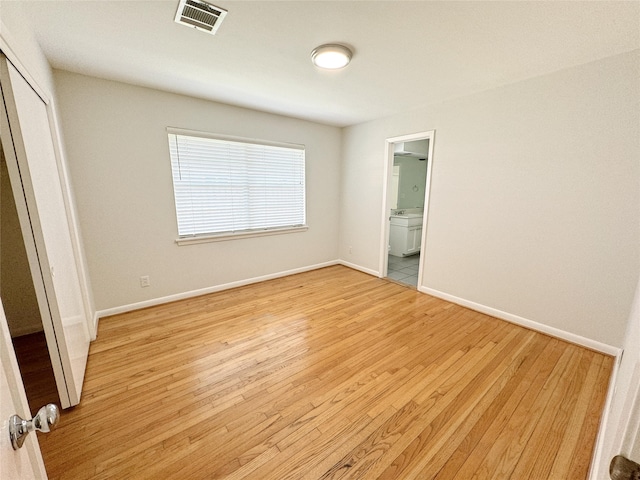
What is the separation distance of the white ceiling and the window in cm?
71

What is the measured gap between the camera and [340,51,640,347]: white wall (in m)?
2.10

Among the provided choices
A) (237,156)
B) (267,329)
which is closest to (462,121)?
(237,156)

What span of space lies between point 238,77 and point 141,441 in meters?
2.88

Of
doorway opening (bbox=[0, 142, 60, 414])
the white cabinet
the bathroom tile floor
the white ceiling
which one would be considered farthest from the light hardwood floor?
the white cabinet

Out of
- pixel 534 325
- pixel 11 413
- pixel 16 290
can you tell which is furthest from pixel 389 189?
pixel 16 290

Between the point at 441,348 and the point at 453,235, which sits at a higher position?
the point at 453,235

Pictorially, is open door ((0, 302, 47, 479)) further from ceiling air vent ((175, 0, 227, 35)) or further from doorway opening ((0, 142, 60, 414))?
doorway opening ((0, 142, 60, 414))

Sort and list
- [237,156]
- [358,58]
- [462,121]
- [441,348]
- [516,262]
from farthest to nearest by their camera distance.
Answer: [237,156] < [462,121] < [516,262] < [441,348] < [358,58]

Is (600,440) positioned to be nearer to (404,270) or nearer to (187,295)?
(404,270)

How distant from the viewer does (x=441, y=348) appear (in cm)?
233

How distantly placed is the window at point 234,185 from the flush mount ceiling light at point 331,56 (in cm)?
171

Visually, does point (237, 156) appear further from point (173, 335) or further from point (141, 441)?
point (141, 441)

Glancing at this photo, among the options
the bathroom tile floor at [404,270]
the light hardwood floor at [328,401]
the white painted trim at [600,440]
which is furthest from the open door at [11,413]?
the bathroom tile floor at [404,270]

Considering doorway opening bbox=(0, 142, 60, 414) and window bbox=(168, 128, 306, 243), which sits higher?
window bbox=(168, 128, 306, 243)
